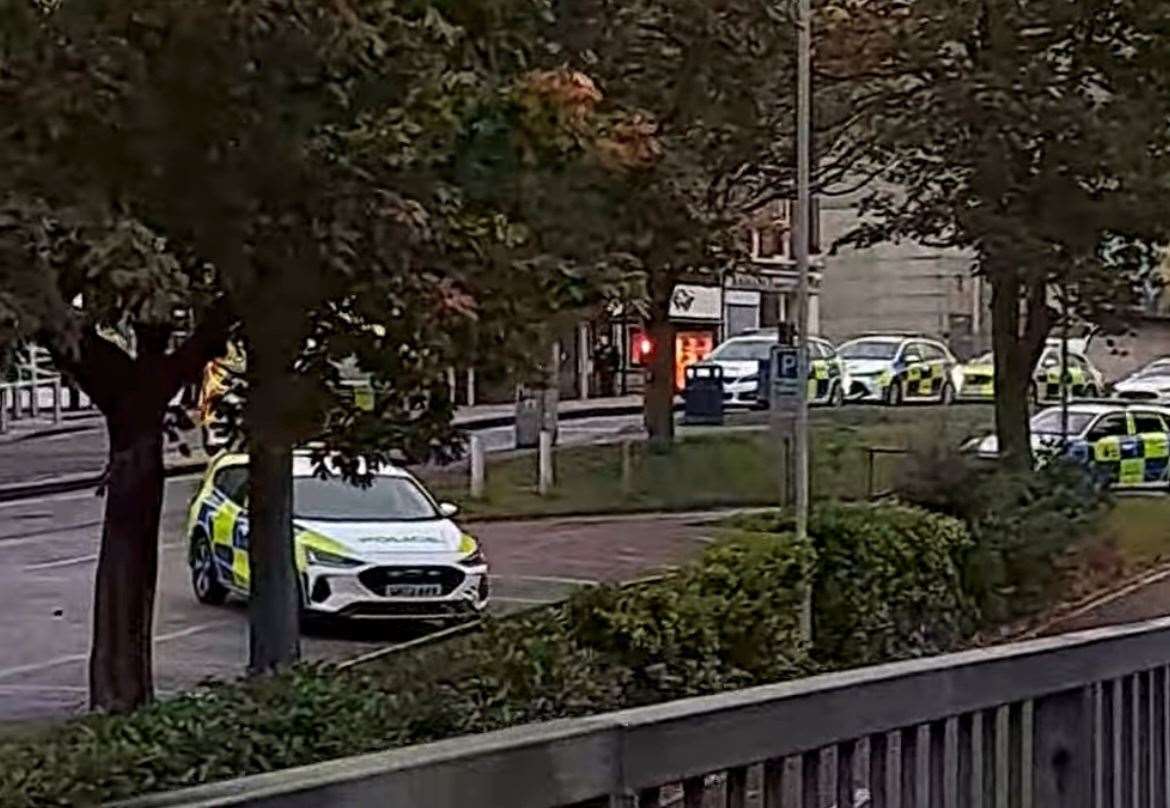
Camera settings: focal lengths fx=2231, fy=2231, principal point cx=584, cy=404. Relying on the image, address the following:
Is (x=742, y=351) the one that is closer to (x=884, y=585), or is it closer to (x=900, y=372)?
(x=900, y=372)

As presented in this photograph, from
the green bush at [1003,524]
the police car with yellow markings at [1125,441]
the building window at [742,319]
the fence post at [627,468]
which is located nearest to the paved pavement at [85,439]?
the fence post at [627,468]

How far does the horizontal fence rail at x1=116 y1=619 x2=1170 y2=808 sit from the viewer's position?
8.54 feet

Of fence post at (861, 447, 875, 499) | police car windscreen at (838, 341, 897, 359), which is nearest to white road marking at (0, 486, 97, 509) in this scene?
fence post at (861, 447, 875, 499)

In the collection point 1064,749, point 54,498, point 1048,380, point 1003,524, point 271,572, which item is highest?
point 1064,749

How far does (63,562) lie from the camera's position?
918 inches

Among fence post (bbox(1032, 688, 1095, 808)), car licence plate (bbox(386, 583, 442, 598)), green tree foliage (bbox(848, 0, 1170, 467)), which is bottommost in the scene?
car licence plate (bbox(386, 583, 442, 598))

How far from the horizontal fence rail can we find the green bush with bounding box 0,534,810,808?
270 centimetres

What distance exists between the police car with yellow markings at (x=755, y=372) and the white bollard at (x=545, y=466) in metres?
11.9

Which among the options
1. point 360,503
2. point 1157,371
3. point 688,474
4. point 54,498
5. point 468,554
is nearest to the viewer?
point 468,554

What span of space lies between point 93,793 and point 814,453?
88.2 feet

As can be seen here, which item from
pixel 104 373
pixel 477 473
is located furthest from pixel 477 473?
pixel 104 373

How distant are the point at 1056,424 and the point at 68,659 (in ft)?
67.3

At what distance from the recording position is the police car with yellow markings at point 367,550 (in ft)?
59.6

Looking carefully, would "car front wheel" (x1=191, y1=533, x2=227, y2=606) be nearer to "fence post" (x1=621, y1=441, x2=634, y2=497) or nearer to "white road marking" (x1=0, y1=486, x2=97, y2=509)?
"white road marking" (x1=0, y1=486, x2=97, y2=509)
